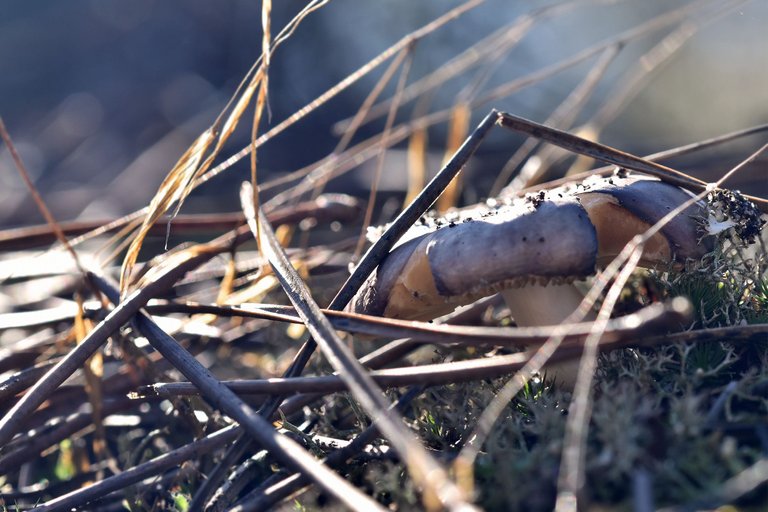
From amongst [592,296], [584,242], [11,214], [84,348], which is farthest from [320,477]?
[11,214]

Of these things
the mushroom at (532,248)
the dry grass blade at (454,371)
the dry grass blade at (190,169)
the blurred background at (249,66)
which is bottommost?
the dry grass blade at (454,371)

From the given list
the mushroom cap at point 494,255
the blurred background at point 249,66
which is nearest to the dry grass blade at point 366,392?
the mushroom cap at point 494,255

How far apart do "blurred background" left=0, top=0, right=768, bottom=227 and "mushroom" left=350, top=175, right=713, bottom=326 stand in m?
2.85

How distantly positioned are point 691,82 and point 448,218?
4996mm

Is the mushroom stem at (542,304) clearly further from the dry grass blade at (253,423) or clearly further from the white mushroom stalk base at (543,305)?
the dry grass blade at (253,423)

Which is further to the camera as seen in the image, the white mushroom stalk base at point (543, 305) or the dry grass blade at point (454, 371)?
the white mushroom stalk base at point (543, 305)

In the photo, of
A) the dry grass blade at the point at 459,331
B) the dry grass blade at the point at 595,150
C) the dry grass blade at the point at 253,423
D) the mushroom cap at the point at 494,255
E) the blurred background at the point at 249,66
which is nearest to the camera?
the dry grass blade at the point at 253,423

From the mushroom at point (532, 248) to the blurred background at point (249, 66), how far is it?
2.85 m

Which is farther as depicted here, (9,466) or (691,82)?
(691,82)

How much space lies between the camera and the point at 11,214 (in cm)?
376

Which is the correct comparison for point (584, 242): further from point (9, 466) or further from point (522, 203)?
point (9, 466)

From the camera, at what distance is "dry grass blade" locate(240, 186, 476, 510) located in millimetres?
667

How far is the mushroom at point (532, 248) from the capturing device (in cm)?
106

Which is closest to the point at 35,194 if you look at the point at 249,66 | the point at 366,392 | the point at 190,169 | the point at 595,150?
the point at 190,169
